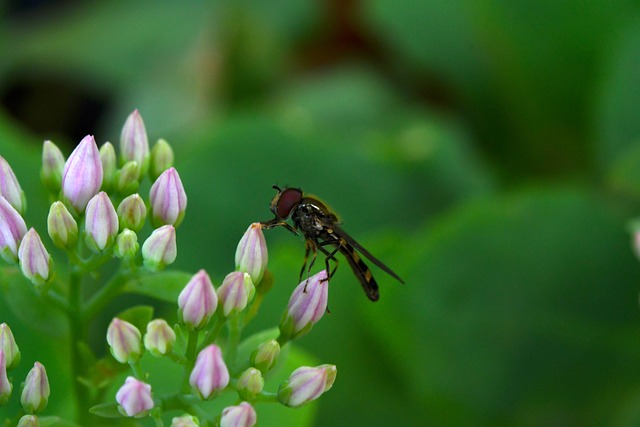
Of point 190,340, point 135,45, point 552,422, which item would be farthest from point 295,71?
point 190,340

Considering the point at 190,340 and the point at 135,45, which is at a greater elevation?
the point at 135,45

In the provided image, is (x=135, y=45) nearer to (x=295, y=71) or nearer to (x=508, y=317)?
(x=295, y=71)

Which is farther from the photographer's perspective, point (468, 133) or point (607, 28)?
point (468, 133)

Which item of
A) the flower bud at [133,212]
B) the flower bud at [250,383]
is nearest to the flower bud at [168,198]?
the flower bud at [133,212]

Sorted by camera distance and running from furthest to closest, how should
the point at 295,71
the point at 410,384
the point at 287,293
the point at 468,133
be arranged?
the point at 295,71
the point at 468,133
the point at 410,384
the point at 287,293

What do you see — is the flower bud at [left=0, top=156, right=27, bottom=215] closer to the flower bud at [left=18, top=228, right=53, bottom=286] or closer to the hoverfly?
the flower bud at [left=18, top=228, right=53, bottom=286]

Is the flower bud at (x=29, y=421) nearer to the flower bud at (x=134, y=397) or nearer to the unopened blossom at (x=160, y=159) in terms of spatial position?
the flower bud at (x=134, y=397)
